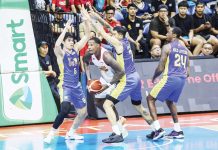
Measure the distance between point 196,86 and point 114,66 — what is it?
16.2 feet

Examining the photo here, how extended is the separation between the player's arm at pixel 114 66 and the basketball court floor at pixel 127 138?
118cm

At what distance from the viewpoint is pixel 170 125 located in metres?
12.7

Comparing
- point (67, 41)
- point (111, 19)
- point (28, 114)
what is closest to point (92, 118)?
point (28, 114)

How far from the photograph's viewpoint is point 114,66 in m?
10.4

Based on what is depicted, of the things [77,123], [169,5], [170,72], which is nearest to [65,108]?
[77,123]

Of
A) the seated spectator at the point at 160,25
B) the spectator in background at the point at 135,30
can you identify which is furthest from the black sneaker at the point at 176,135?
the spectator in background at the point at 135,30

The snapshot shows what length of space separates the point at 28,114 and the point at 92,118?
1.70 meters

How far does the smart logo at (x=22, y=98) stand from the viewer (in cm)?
1304

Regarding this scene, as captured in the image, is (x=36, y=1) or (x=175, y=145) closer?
(x=175, y=145)

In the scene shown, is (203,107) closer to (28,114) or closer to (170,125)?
(170,125)

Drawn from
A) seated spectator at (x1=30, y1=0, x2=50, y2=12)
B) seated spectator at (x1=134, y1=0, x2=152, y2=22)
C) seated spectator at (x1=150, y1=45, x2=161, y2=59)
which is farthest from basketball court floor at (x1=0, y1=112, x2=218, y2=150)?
seated spectator at (x1=134, y1=0, x2=152, y2=22)

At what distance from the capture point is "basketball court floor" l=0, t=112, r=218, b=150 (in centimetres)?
1002

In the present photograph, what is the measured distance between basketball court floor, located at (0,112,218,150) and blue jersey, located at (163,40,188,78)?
1.24 meters

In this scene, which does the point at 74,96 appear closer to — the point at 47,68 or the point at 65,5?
the point at 47,68
